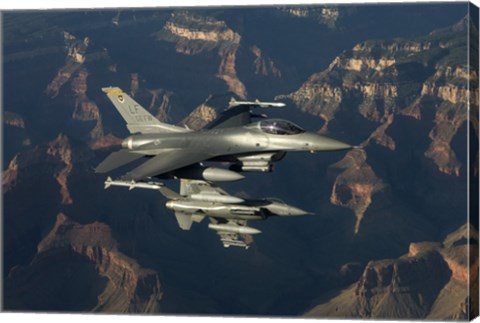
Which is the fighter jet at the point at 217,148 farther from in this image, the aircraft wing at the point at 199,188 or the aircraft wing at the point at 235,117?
the aircraft wing at the point at 199,188

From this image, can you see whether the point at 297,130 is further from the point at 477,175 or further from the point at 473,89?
the point at 473,89

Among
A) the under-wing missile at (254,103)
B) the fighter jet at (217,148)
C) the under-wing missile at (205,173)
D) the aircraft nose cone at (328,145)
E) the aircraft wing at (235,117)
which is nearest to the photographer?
the aircraft nose cone at (328,145)

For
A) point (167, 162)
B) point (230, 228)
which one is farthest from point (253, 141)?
point (230, 228)

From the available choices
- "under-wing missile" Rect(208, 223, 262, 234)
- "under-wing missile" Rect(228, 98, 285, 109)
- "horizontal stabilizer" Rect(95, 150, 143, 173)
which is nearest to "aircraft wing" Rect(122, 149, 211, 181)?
"horizontal stabilizer" Rect(95, 150, 143, 173)

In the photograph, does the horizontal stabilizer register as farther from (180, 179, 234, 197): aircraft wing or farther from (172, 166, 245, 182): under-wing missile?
(180, 179, 234, 197): aircraft wing

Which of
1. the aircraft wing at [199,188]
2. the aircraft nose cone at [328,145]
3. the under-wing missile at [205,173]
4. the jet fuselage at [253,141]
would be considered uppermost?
the aircraft nose cone at [328,145]

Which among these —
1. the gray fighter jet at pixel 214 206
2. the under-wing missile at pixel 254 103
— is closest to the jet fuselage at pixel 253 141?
the under-wing missile at pixel 254 103

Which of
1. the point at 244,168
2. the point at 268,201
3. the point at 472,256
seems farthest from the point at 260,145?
the point at 472,256
